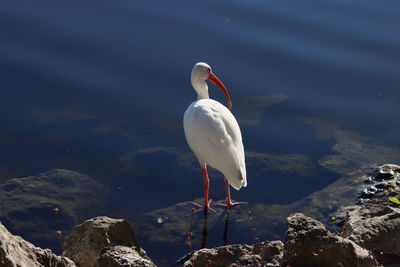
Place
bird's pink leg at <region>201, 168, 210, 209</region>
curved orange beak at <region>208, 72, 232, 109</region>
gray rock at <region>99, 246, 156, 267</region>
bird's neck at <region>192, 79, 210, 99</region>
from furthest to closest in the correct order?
curved orange beak at <region>208, 72, 232, 109</region> < bird's neck at <region>192, 79, 210, 99</region> < bird's pink leg at <region>201, 168, 210, 209</region> < gray rock at <region>99, 246, 156, 267</region>

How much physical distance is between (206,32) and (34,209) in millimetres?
3660

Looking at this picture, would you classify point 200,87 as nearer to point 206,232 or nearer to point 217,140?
point 217,140

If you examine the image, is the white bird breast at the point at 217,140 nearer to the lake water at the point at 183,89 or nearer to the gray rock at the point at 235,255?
the lake water at the point at 183,89

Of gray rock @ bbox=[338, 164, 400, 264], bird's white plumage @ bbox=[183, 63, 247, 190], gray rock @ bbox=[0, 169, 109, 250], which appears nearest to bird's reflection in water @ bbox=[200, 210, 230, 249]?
bird's white plumage @ bbox=[183, 63, 247, 190]

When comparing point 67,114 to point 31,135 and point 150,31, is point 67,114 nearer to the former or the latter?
point 31,135

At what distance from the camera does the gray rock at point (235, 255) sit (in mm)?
4047

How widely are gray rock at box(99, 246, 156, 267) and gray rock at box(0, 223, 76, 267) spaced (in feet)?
0.66

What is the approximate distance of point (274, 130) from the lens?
7.30m

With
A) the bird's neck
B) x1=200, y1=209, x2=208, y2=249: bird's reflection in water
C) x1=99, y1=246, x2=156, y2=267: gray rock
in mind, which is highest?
the bird's neck

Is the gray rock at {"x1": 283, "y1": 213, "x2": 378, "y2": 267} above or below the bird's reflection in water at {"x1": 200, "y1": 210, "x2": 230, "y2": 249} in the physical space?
above

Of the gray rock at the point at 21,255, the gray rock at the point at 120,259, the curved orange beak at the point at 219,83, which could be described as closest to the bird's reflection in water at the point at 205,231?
the curved orange beak at the point at 219,83

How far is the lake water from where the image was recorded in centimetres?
668

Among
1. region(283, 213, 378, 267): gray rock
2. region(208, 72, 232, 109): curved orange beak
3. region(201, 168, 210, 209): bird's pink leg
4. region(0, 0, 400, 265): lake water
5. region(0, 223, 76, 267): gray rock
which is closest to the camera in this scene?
region(0, 223, 76, 267): gray rock

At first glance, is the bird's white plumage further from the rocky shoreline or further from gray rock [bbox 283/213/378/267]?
gray rock [bbox 283/213/378/267]
